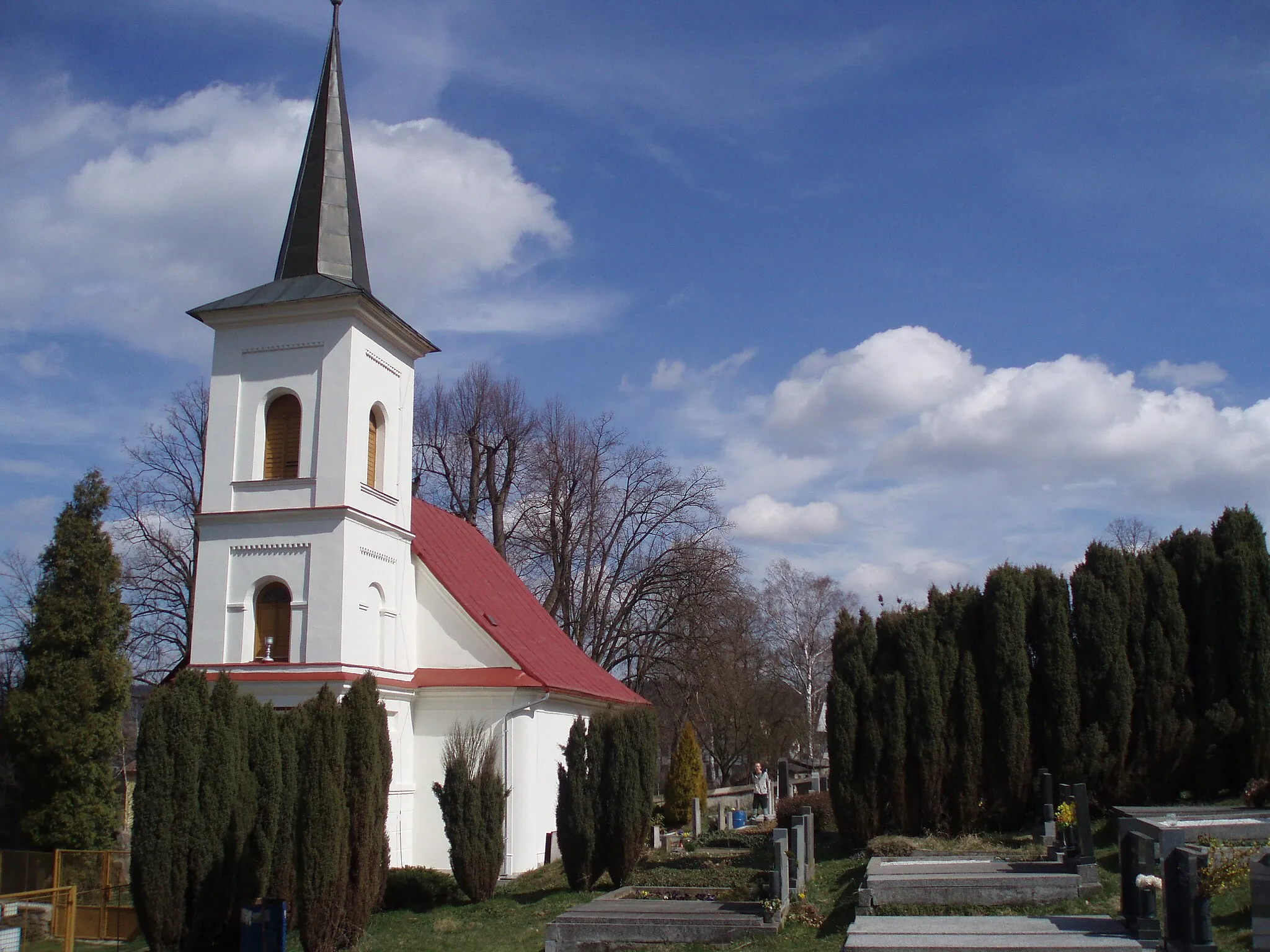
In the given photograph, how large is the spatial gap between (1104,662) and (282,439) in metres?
14.8

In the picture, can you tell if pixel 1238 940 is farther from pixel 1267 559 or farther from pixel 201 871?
pixel 201 871

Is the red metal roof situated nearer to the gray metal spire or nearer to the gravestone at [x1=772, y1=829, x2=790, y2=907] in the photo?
the gray metal spire

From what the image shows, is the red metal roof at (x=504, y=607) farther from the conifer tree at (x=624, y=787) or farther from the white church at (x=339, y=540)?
the conifer tree at (x=624, y=787)

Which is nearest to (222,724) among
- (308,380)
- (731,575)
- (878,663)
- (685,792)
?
(308,380)

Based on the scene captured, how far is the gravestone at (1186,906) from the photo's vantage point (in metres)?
8.38

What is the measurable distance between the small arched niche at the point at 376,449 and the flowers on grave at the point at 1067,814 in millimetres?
13260

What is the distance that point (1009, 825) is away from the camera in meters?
17.5

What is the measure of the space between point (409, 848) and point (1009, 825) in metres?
10.7

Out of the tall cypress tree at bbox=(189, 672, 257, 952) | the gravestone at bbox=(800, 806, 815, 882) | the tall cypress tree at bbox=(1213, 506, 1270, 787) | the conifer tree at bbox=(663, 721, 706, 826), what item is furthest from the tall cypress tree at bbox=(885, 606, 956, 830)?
the conifer tree at bbox=(663, 721, 706, 826)

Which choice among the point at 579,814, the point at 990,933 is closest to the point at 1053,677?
the point at 579,814

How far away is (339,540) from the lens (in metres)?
19.5

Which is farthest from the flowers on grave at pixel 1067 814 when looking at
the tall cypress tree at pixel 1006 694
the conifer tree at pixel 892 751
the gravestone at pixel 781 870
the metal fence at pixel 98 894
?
the metal fence at pixel 98 894

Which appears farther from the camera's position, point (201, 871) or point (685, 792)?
point (685, 792)

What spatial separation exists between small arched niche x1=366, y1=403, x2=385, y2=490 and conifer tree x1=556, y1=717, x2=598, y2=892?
6670mm
